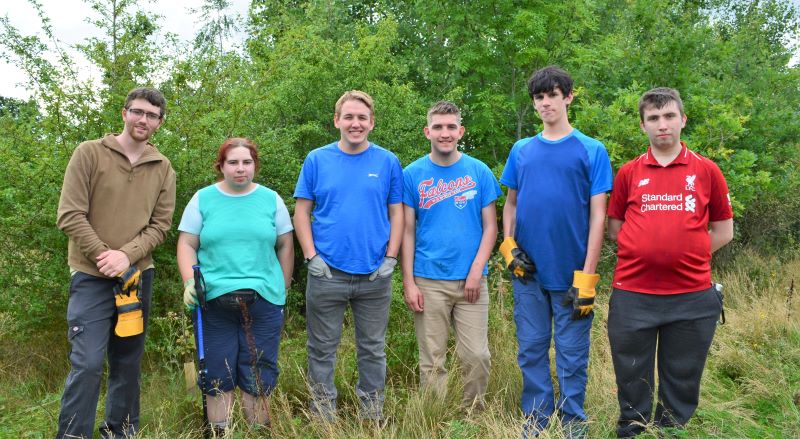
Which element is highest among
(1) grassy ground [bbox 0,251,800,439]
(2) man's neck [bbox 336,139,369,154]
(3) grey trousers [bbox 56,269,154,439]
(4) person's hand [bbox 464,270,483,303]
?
(2) man's neck [bbox 336,139,369,154]

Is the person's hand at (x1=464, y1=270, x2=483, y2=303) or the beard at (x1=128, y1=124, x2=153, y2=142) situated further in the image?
the person's hand at (x1=464, y1=270, x2=483, y2=303)

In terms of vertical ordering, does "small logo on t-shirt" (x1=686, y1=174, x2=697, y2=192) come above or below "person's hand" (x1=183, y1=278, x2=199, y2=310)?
above

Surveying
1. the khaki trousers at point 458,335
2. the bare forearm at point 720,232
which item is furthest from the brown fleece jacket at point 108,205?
the bare forearm at point 720,232

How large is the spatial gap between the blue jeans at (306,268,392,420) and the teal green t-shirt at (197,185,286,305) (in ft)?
0.95

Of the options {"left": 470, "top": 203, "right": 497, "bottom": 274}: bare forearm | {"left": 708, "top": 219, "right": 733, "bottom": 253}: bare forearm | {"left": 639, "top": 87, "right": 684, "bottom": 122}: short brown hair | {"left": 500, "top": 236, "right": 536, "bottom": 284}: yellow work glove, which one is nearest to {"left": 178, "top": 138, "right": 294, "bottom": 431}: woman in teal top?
{"left": 470, "top": 203, "right": 497, "bottom": 274}: bare forearm

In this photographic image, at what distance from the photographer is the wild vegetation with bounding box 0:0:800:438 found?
174 inches

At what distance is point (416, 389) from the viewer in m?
4.48

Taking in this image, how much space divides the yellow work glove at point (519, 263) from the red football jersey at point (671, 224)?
51 cm

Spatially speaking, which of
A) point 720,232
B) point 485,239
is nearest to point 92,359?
point 485,239

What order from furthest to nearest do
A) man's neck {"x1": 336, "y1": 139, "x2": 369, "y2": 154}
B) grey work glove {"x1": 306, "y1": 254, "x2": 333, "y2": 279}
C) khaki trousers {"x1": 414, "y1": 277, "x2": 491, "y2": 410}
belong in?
khaki trousers {"x1": 414, "y1": 277, "x2": 491, "y2": 410} < man's neck {"x1": 336, "y1": 139, "x2": 369, "y2": 154} < grey work glove {"x1": 306, "y1": 254, "x2": 333, "y2": 279}

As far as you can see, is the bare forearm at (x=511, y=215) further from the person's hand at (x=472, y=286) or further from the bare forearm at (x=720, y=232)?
the bare forearm at (x=720, y=232)

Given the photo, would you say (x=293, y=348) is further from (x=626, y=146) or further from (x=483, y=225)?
(x=626, y=146)

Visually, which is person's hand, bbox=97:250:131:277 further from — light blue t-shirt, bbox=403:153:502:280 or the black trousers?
the black trousers

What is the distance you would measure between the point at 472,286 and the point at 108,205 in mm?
2193
